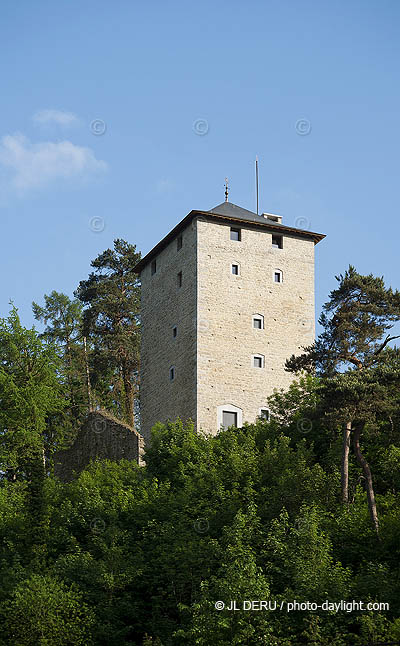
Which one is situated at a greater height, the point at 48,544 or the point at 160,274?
the point at 160,274

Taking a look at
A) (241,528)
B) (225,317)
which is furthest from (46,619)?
(225,317)

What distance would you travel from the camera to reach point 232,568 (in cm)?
2212

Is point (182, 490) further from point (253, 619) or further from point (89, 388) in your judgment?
point (89, 388)

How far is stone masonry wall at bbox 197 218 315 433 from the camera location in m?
38.7

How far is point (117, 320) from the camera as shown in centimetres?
5491

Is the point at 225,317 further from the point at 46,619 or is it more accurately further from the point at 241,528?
the point at 46,619

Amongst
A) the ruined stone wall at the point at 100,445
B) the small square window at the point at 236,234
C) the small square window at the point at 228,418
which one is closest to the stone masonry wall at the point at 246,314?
the small square window at the point at 236,234

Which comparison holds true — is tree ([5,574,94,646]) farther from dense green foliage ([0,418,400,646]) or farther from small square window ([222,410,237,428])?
small square window ([222,410,237,428])

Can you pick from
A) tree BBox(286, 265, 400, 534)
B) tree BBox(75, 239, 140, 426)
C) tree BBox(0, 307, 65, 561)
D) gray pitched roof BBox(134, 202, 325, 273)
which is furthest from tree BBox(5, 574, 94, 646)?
tree BBox(75, 239, 140, 426)

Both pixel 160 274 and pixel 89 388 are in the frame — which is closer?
pixel 160 274

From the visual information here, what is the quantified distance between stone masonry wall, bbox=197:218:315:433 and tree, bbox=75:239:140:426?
1272cm

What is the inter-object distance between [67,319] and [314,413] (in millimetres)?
33750

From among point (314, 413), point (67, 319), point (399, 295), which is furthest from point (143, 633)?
point (67, 319)

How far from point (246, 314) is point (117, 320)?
53.6 feet
